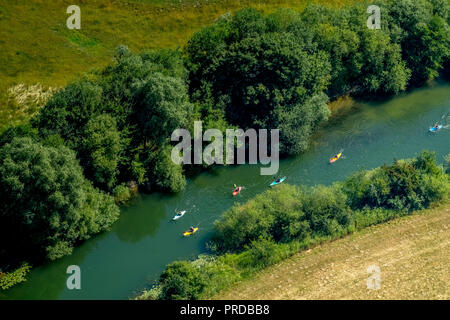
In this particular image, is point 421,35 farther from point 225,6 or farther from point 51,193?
point 51,193

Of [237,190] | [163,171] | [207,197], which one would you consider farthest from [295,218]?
[163,171]

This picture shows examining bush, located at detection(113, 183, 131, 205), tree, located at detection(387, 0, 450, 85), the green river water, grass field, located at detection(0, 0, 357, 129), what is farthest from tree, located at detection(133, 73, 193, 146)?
tree, located at detection(387, 0, 450, 85)

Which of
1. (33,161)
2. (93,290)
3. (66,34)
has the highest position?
(66,34)

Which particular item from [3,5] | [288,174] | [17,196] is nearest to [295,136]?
[288,174]

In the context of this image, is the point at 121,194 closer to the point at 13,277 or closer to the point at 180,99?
the point at 180,99

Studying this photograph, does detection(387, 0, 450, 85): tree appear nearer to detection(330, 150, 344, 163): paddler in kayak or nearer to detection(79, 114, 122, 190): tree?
detection(330, 150, 344, 163): paddler in kayak
